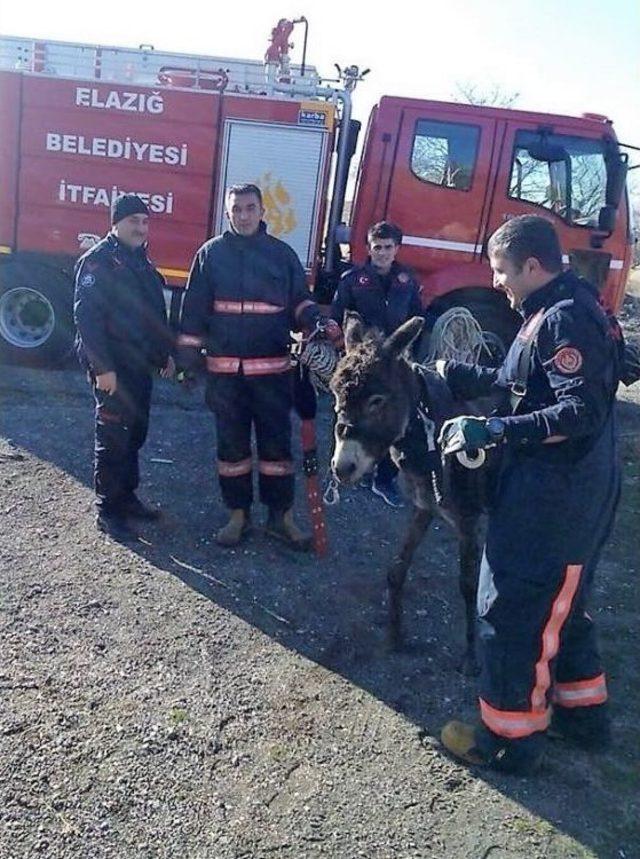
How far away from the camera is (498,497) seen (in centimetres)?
303

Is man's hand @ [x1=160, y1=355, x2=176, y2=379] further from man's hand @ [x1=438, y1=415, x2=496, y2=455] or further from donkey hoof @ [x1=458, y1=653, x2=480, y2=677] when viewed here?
man's hand @ [x1=438, y1=415, x2=496, y2=455]

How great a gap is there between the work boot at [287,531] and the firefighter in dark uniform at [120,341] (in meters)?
0.88

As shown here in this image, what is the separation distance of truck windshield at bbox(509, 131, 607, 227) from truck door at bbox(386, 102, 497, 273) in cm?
30

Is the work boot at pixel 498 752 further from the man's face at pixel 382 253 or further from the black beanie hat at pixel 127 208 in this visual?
the black beanie hat at pixel 127 208

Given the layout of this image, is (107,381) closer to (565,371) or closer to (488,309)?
(565,371)

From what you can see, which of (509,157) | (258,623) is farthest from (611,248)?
(258,623)

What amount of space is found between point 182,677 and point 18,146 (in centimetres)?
650

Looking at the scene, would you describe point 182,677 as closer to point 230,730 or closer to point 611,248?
point 230,730

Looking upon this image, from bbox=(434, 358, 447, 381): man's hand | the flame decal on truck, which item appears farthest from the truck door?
bbox=(434, 358, 447, 381): man's hand

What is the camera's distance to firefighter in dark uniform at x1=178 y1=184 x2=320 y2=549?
4.60m

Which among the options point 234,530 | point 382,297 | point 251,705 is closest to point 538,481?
point 251,705

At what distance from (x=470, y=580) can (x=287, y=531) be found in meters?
1.48

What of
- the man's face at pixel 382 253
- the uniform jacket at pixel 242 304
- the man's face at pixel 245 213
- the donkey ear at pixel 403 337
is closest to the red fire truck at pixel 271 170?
the man's face at pixel 382 253

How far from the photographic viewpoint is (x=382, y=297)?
526cm
